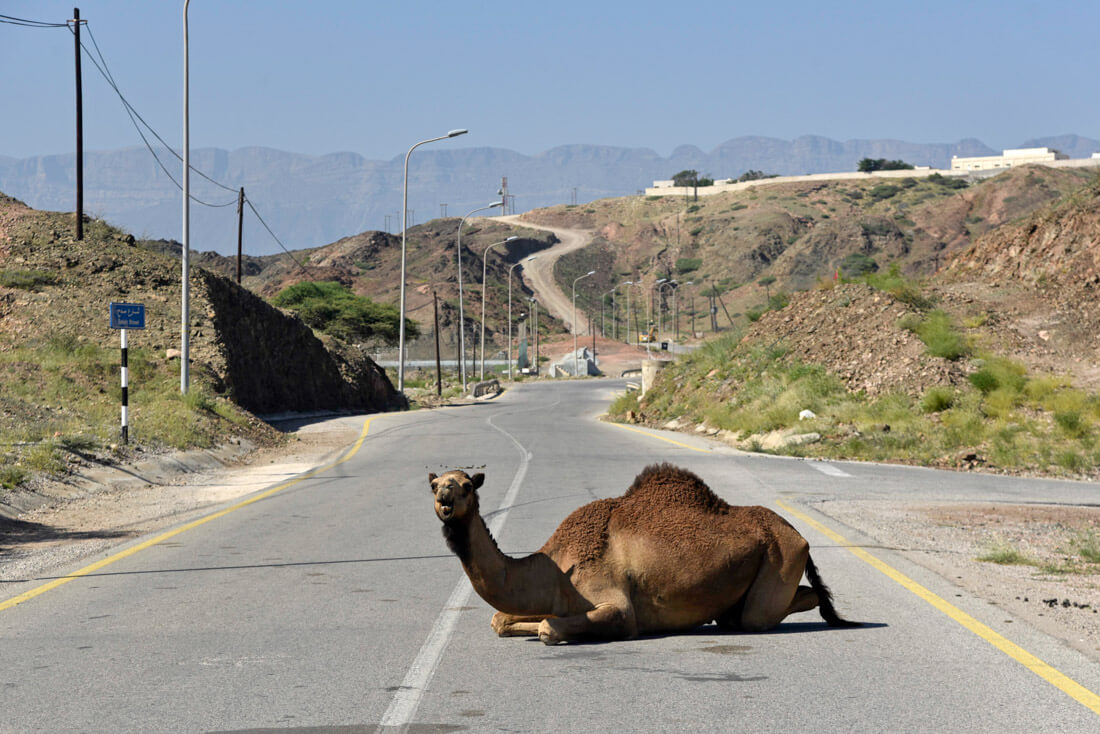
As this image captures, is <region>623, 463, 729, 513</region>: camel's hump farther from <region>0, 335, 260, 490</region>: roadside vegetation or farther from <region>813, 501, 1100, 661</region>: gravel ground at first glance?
<region>0, 335, 260, 490</region>: roadside vegetation

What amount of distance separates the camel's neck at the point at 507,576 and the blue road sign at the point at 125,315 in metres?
17.8

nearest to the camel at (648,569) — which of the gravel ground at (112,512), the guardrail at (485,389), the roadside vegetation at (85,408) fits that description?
the gravel ground at (112,512)

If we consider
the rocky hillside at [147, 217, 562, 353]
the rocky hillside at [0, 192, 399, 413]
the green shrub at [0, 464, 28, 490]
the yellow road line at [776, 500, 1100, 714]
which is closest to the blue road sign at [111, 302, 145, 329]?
the green shrub at [0, 464, 28, 490]

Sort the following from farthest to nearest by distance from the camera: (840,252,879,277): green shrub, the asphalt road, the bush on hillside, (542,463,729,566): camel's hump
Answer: (840,252,879,277): green shrub → the bush on hillside → (542,463,729,566): camel's hump → the asphalt road

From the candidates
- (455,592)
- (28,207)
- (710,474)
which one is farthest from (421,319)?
(455,592)

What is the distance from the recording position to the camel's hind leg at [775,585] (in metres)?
7.04

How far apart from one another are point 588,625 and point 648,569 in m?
0.50

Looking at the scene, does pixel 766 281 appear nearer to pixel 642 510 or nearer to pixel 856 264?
pixel 856 264

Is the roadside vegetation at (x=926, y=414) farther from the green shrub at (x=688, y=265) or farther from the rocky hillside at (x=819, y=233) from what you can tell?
the green shrub at (x=688, y=265)

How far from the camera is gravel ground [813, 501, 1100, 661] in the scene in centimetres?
830

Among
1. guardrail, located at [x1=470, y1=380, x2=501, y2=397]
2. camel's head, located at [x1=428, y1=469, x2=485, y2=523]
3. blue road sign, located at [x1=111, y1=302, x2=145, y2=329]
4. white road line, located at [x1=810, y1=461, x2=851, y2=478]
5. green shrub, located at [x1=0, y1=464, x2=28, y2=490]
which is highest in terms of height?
blue road sign, located at [x1=111, y1=302, x2=145, y2=329]

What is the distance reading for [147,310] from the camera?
130 ft

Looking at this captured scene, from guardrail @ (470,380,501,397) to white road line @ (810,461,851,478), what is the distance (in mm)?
49267

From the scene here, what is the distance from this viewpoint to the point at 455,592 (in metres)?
9.18
